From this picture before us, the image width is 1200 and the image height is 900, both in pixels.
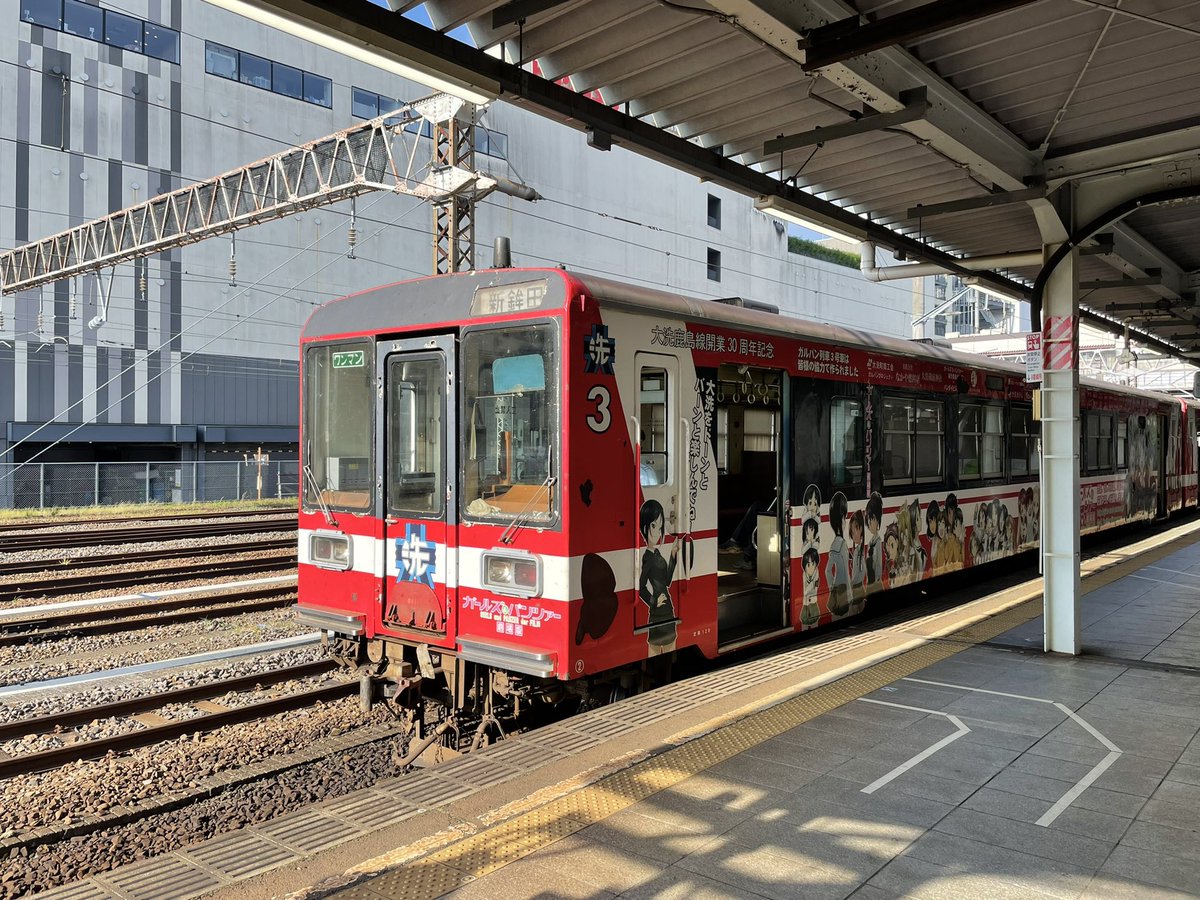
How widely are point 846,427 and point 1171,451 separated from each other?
15.7 metres

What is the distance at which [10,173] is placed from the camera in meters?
26.2

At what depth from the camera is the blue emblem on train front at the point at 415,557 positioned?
6.27 meters

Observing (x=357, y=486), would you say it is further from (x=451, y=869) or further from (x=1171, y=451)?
(x=1171, y=451)

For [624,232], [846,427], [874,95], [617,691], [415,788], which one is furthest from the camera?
[624,232]

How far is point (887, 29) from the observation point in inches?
198

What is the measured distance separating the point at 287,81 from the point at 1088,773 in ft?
108

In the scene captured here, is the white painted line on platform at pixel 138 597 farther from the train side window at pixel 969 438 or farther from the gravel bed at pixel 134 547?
the train side window at pixel 969 438

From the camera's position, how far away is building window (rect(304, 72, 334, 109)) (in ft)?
104

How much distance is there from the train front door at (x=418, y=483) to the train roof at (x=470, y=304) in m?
0.24

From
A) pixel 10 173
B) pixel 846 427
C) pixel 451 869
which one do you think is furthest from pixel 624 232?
pixel 451 869

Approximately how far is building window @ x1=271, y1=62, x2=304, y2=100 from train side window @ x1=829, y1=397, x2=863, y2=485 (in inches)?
1128

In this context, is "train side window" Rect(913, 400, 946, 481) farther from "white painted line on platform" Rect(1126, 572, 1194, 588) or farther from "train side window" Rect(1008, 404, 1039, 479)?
"white painted line on platform" Rect(1126, 572, 1194, 588)

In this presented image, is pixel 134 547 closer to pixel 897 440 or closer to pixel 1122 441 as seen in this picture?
pixel 897 440

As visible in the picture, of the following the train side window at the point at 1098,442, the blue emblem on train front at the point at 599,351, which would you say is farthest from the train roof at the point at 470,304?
the train side window at the point at 1098,442
